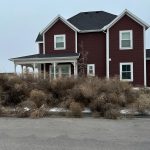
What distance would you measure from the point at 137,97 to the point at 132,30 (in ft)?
54.2

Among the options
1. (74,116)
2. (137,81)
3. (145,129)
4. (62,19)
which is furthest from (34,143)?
(62,19)

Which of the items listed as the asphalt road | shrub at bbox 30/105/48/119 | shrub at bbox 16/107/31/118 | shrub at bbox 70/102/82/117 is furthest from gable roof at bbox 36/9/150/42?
the asphalt road

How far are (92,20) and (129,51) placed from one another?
21.0ft

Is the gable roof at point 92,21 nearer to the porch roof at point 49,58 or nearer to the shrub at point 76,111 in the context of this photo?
the porch roof at point 49,58

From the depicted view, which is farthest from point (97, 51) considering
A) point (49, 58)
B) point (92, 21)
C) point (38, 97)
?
point (38, 97)

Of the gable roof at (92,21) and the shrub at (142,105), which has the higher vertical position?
the gable roof at (92,21)

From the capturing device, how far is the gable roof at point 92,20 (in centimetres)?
3417

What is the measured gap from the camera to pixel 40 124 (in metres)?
12.0

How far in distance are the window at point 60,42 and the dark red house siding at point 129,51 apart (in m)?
4.84

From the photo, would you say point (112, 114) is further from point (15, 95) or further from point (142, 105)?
point (15, 95)

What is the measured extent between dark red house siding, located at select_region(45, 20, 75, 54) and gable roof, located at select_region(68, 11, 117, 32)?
1.26m

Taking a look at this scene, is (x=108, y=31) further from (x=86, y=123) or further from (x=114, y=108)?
(x=86, y=123)

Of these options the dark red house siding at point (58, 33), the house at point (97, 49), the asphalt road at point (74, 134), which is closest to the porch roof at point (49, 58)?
the house at point (97, 49)

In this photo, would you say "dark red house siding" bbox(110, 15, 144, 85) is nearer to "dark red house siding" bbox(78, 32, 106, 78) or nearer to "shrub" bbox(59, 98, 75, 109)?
"dark red house siding" bbox(78, 32, 106, 78)
